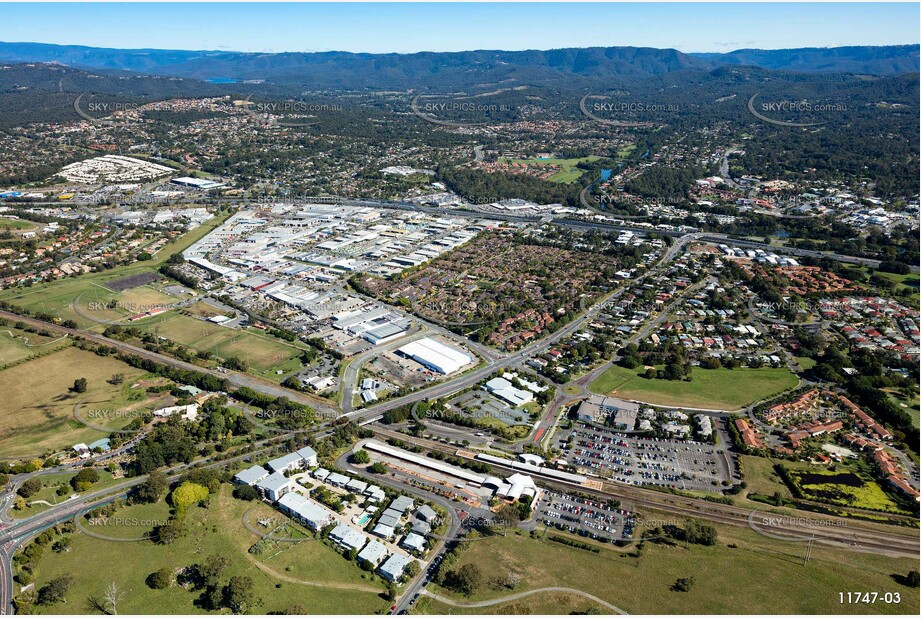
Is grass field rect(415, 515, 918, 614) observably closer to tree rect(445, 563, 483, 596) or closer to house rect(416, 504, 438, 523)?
tree rect(445, 563, 483, 596)

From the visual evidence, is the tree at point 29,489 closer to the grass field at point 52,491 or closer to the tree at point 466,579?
the grass field at point 52,491

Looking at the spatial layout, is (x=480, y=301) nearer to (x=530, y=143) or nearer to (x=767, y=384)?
(x=767, y=384)

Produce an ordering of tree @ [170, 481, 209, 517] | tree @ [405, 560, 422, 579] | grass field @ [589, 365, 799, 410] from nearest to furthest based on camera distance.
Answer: tree @ [405, 560, 422, 579] → tree @ [170, 481, 209, 517] → grass field @ [589, 365, 799, 410]

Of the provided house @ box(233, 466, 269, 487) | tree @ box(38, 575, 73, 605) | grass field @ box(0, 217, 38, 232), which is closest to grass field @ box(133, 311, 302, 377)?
house @ box(233, 466, 269, 487)

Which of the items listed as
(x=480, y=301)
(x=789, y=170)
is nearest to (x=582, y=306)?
(x=480, y=301)

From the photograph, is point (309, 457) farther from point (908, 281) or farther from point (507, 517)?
point (908, 281)

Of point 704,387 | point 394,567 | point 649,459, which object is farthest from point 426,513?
point 704,387

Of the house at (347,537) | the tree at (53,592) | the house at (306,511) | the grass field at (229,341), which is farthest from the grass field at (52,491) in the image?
the house at (347,537)
